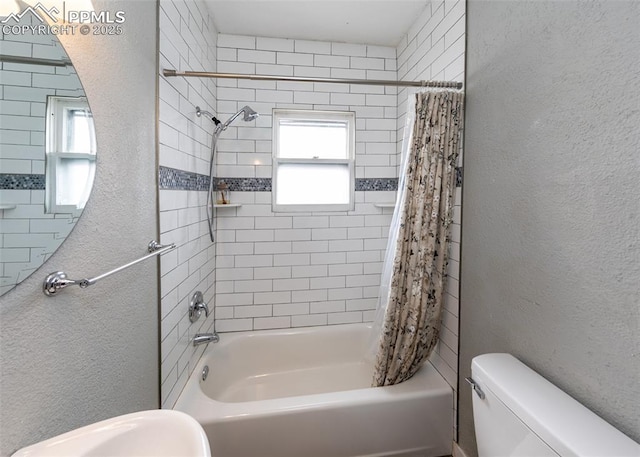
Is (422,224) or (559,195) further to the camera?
(422,224)

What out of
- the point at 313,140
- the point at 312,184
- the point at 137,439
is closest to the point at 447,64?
the point at 313,140

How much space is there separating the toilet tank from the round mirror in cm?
137

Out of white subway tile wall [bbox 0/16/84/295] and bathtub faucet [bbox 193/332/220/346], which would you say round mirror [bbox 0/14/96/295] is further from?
bathtub faucet [bbox 193/332/220/346]

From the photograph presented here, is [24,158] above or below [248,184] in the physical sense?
below

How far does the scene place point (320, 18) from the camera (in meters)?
1.93

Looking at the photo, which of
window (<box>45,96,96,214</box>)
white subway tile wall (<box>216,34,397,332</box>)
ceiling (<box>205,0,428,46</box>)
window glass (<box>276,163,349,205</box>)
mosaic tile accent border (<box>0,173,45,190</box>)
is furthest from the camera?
window glass (<box>276,163,349,205</box>)

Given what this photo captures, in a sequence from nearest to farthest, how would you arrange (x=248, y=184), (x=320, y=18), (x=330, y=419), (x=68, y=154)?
(x=68, y=154), (x=330, y=419), (x=320, y=18), (x=248, y=184)

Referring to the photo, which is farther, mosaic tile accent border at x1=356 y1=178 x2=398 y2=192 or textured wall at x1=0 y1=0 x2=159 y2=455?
mosaic tile accent border at x1=356 y1=178 x2=398 y2=192

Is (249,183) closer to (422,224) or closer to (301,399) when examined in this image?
(422,224)

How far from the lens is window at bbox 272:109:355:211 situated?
2.23 meters

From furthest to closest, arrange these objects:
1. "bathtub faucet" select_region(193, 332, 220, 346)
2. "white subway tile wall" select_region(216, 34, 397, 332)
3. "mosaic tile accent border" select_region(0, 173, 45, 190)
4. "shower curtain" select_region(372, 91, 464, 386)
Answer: "white subway tile wall" select_region(216, 34, 397, 332), "bathtub faucet" select_region(193, 332, 220, 346), "shower curtain" select_region(372, 91, 464, 386), "mosaic tile accent border" select_region(0, 173, 45, 190)

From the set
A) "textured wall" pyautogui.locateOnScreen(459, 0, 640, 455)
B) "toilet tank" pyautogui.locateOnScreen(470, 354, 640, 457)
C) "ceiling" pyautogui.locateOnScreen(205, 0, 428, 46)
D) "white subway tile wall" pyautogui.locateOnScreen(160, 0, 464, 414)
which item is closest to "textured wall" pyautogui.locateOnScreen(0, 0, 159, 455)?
"white subway tile wall" pyautogui.locateOnScreen(160, 0, 464, 414)

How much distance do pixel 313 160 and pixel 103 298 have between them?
172cm

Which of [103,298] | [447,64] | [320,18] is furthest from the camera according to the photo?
[320,18]
